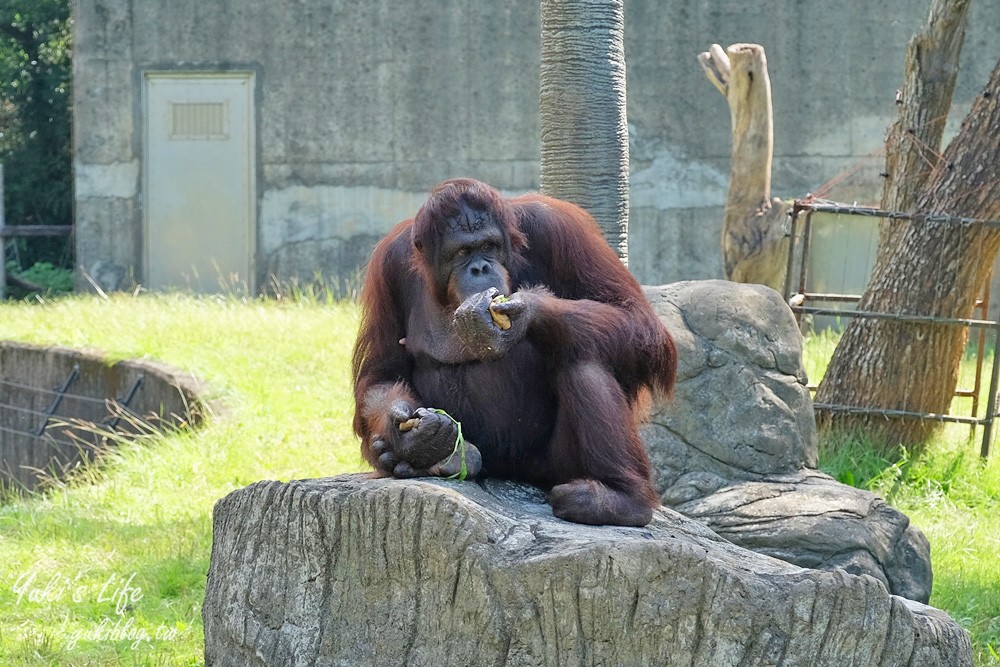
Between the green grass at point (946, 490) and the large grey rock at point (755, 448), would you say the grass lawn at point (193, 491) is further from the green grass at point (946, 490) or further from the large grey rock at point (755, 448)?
the large grey rock at point (755, 448)

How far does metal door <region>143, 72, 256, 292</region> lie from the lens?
11781mm

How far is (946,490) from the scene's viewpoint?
5754mm

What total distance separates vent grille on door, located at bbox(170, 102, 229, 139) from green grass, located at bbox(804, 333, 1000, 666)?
25.3 ft

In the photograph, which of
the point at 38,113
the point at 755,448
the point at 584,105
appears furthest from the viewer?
the point at 38,113

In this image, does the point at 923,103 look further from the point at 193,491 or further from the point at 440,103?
the point at 440,103

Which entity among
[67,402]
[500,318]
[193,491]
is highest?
[500,318]

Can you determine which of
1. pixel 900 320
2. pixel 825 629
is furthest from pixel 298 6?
pixel 825 629

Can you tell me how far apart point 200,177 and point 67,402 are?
14.5 feet

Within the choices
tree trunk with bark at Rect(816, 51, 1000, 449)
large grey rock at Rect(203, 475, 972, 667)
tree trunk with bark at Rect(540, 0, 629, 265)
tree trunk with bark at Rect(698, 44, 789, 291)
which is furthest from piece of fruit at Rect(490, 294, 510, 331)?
tree trunk with bark at Rect(698, 44, 789, 291)

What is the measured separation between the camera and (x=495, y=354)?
300 centimetres

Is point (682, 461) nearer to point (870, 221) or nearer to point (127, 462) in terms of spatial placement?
point (127, 462)

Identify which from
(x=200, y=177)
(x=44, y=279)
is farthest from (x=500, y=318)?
(x=44, y=279)

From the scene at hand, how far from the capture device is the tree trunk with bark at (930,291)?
232 inches

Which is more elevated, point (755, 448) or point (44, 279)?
point (755, 448)
